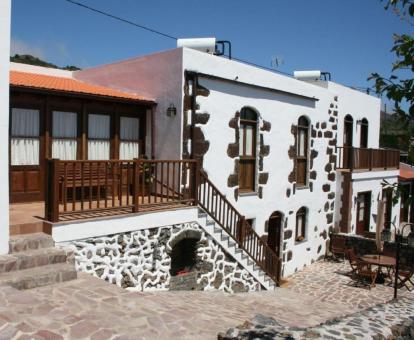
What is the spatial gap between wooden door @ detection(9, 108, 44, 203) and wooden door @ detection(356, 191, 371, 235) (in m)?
12.6

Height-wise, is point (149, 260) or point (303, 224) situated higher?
point (149, 260)

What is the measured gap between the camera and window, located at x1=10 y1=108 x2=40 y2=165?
26.6 ft

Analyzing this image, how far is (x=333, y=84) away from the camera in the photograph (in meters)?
15.5

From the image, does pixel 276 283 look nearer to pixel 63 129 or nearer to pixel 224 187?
pixel 224 187

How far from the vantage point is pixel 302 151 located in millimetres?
13625

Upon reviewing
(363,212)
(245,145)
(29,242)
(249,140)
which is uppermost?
(249,140)

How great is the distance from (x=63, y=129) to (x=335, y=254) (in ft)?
34.7

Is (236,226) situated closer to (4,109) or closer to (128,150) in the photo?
(128,150)

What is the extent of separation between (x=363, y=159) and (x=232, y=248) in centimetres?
924

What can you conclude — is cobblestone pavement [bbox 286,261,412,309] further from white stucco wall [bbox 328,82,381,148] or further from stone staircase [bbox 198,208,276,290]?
white stucco wall [bbox 328,82,381,148]

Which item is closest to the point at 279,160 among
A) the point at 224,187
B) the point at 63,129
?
the point at 224,187

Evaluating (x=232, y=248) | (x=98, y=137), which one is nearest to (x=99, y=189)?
(x=98, y=137)

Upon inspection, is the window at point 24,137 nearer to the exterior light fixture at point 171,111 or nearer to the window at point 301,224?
the exterior light fixture at point 171,111

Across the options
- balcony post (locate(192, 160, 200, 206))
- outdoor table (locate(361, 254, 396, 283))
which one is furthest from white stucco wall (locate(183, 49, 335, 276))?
outdoor table (locate(361, 254, 396, 283))
